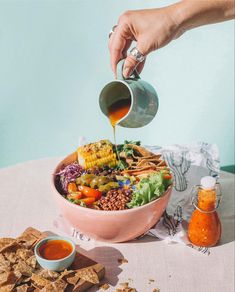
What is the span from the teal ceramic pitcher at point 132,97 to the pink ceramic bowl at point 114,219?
0.80 ft

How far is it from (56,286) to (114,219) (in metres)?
0.28

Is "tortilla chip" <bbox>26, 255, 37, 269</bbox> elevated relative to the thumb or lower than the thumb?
lower

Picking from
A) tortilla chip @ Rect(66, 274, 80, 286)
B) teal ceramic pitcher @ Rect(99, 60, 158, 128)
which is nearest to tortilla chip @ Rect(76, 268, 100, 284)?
tortilla chip @ Rect(66, 274, 80, 286)

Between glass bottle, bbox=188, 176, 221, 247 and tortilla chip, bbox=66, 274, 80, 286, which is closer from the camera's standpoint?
tortilla chip, bbox=66, 274, 80, 286

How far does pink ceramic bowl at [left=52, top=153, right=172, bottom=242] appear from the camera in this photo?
1.41m

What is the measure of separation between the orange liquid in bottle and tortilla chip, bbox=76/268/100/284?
0.38m

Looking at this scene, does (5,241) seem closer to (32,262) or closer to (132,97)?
(32,262)

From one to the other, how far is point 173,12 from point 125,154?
497 millimetres

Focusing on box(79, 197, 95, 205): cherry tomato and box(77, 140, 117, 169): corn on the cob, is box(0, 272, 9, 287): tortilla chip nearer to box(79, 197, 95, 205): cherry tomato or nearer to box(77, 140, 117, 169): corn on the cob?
box(79, 197, 95, 205): cherry tomato

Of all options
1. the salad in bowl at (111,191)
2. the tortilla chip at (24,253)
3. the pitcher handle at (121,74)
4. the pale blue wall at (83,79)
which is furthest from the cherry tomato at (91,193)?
the pale blue wall at (83,79)

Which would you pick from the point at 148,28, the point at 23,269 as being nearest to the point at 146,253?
the point at 23,269

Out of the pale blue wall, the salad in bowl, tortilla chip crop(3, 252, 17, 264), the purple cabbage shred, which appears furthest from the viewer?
the pale blue wall

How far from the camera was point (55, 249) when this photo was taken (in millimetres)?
1357

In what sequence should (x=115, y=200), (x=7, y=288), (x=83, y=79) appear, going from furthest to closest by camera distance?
(x=83, y=79), (x=115, y=200), (x=7, y=288)
